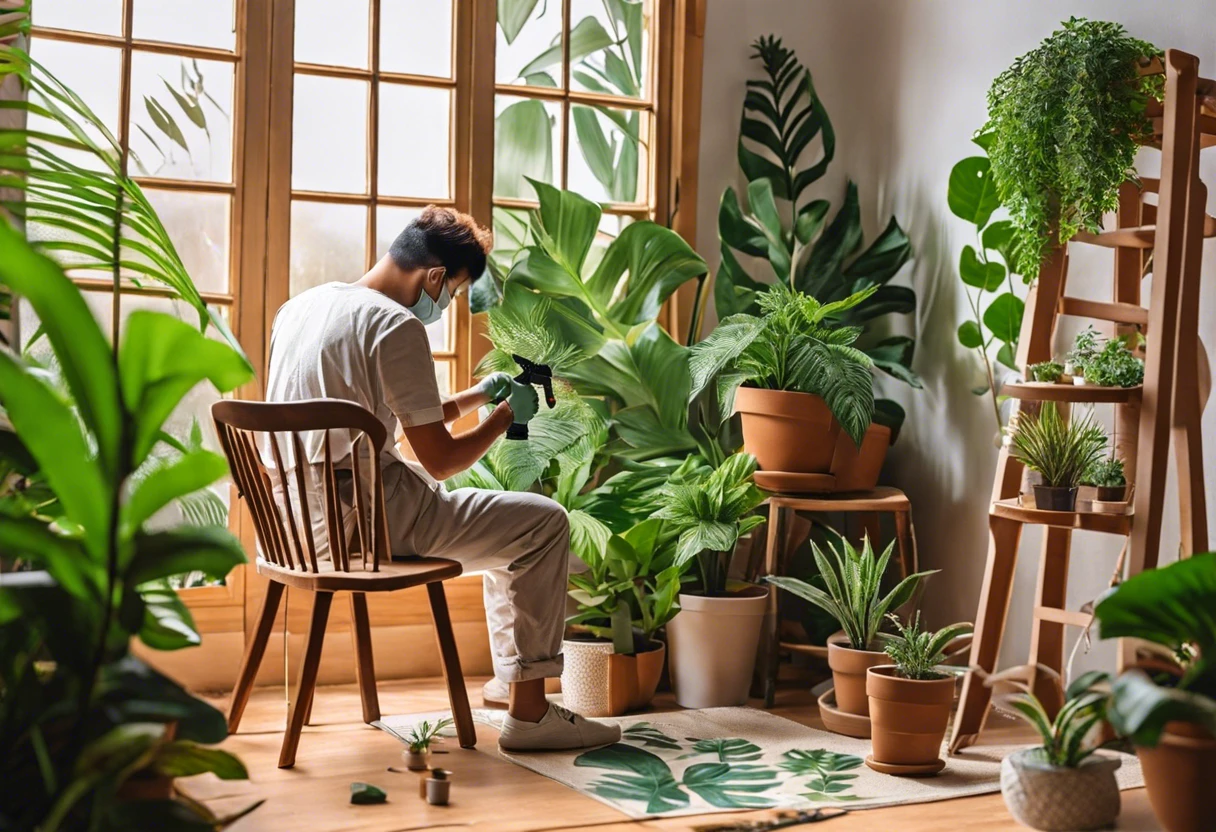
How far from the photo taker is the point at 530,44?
4.03 m

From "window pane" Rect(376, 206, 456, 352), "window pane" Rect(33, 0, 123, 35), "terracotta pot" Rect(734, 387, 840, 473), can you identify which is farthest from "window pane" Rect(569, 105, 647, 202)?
"window pane" Rect(33, 0, 123, 35)

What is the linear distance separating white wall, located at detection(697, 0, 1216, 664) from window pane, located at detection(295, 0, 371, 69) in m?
1.14

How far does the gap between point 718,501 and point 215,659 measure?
147 cm

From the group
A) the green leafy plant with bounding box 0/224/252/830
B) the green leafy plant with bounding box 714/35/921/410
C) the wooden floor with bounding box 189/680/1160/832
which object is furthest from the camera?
the green leafy plant with bounding box 714/35/921/410

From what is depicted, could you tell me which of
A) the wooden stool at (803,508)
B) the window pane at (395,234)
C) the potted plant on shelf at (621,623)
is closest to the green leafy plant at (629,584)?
the potted plant on shelf at (621,623)

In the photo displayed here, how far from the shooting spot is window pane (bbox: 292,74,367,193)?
376cm

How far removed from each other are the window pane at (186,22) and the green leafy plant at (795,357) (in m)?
1.62

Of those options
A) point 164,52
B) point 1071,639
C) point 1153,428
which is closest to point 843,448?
point 1071,639

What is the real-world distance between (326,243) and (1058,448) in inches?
84.4

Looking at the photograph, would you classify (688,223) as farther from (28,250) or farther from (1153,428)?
(28,250)

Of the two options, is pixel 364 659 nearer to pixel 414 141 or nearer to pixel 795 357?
pixel 795 357

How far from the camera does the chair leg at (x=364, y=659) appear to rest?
318 centimetres

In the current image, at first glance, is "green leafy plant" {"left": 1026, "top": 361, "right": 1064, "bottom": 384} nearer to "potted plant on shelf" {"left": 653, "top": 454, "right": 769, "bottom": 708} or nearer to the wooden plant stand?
the wooden plant stand

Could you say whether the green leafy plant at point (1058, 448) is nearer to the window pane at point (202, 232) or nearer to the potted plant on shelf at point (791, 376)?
the potted plant on shelf at point (791, 376)
